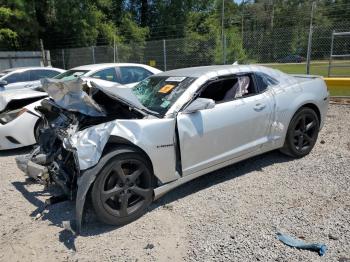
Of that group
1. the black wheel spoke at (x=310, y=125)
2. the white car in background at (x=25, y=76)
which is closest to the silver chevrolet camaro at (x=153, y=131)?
the black wheel spoke at (x=310, y=125)

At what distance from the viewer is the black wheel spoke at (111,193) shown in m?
3.52

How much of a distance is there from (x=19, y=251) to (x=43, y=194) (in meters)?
1.30

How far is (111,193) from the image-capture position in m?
3.57

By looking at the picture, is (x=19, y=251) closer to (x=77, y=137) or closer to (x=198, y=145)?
(x=77, y=137)

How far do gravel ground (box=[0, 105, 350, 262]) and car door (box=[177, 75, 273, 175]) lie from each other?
457mm

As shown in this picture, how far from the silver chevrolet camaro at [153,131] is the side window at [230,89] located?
1 centimetres

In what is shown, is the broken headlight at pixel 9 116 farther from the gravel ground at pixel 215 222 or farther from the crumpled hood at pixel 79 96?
the crumpled hood at pixel 79 96

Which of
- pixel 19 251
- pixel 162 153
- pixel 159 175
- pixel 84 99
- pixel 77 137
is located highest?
pixel 84 99

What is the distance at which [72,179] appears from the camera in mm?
3771

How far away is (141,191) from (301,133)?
279 centimetres

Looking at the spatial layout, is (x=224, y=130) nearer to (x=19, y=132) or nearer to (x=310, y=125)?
(x=310, y=125)

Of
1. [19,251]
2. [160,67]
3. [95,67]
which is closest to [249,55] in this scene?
[160,67]

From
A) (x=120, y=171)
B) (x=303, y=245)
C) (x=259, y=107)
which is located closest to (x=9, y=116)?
(x=120, y=171)

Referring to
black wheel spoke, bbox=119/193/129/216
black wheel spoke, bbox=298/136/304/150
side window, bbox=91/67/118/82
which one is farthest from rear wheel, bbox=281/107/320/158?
side window, bbox=91/67/118/82
